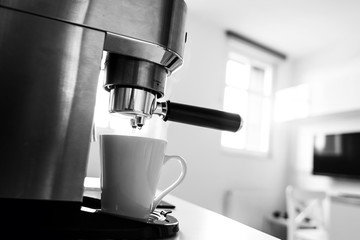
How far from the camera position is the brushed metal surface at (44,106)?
0.34m

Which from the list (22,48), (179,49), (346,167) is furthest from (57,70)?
(346,167)

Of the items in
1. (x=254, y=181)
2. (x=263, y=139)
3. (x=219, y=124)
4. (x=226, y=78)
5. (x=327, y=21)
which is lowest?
(x=254, y=181)

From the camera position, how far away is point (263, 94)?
3564mm

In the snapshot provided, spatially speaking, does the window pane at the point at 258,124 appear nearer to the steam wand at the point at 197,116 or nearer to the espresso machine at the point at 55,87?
the steam wand at the point at 197,116

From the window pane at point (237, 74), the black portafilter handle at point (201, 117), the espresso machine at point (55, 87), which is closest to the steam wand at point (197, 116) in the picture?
the black portafilter handle at point (201, 117)

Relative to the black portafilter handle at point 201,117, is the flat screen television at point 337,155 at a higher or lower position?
higher

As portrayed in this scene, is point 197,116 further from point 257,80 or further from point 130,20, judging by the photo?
point 257,80

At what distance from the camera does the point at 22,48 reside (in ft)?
1.14

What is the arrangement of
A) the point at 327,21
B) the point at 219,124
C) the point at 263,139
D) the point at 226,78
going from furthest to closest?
1. the point at 263,139
2. the point at 226,78
3. the point at 327,21
4. the point at 219,124

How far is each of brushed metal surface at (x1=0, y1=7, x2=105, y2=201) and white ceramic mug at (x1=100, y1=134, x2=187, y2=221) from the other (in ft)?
0.14

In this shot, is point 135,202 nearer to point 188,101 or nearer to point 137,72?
point 137,72

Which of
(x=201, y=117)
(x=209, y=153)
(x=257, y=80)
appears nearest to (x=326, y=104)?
(x=257, y=80)

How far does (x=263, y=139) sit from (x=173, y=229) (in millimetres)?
3314

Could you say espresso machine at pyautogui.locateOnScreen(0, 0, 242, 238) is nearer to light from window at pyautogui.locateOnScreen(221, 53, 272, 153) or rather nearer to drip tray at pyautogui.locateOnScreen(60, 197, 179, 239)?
drip tray at pyautogui.locateOnScreen(60, 197, 179, 239)
